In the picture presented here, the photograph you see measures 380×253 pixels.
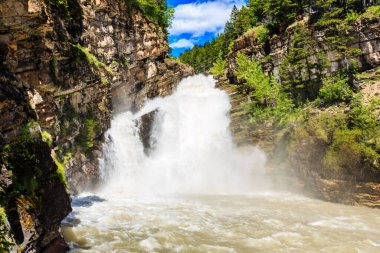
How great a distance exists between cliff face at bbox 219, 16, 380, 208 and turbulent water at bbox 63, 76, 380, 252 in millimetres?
1217

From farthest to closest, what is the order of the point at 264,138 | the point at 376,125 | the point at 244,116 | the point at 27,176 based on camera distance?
the point at 244,116 < the point at 264,138 < the point at 376,125 < the point at 27,176

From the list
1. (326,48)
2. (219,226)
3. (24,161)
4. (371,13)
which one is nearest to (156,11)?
(326,48)

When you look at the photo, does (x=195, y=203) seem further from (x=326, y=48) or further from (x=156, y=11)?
(x=156, y=11)

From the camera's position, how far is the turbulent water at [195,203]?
13430 mm

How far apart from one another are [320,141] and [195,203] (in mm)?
10826

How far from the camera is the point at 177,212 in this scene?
60.4 ft

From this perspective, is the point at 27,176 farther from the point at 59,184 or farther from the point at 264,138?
the point at 264,138

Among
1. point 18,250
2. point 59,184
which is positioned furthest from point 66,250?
point 18,250

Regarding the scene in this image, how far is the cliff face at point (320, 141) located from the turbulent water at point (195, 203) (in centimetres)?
122

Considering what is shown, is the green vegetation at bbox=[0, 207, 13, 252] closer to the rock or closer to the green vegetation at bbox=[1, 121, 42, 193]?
the green vegetation at bbox=[1, 121, 42, 193]

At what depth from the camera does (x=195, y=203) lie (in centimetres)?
2175

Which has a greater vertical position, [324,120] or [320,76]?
[320,76]

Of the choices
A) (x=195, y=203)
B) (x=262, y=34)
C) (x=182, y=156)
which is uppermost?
(x=262, y=34)

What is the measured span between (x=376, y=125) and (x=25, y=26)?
886 inches
